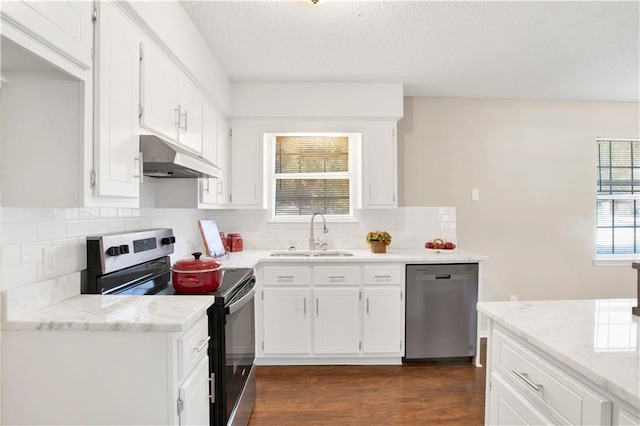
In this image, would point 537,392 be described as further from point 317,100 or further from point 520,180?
point 520,180

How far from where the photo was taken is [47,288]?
1.34m

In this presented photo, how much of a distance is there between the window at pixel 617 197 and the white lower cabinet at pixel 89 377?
174 inches

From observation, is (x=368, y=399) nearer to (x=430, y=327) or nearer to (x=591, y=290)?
(x=430, y=327)

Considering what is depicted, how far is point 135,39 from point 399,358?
292 centimetres

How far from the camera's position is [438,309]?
2.90 metres

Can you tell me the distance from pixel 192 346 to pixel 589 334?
4.53 feet

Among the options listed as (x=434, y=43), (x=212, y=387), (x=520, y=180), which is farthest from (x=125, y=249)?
(x=520, y=180)

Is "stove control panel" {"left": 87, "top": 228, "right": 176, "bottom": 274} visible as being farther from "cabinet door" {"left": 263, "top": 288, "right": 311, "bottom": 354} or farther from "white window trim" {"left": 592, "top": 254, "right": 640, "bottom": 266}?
"white window trim" {"left": 592, "top": 254, "right": 640, "bottom": 266}

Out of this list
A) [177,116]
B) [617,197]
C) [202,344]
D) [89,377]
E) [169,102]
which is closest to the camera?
[89,377]

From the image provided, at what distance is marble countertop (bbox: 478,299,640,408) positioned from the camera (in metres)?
0.81

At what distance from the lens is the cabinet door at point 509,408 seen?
107 cm

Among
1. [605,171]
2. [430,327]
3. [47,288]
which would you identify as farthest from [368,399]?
[605,171]

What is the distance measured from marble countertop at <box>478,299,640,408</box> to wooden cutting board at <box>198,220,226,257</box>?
2127mm

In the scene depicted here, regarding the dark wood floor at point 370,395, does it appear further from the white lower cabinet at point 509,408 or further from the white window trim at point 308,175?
the white window trim at point 308,175
